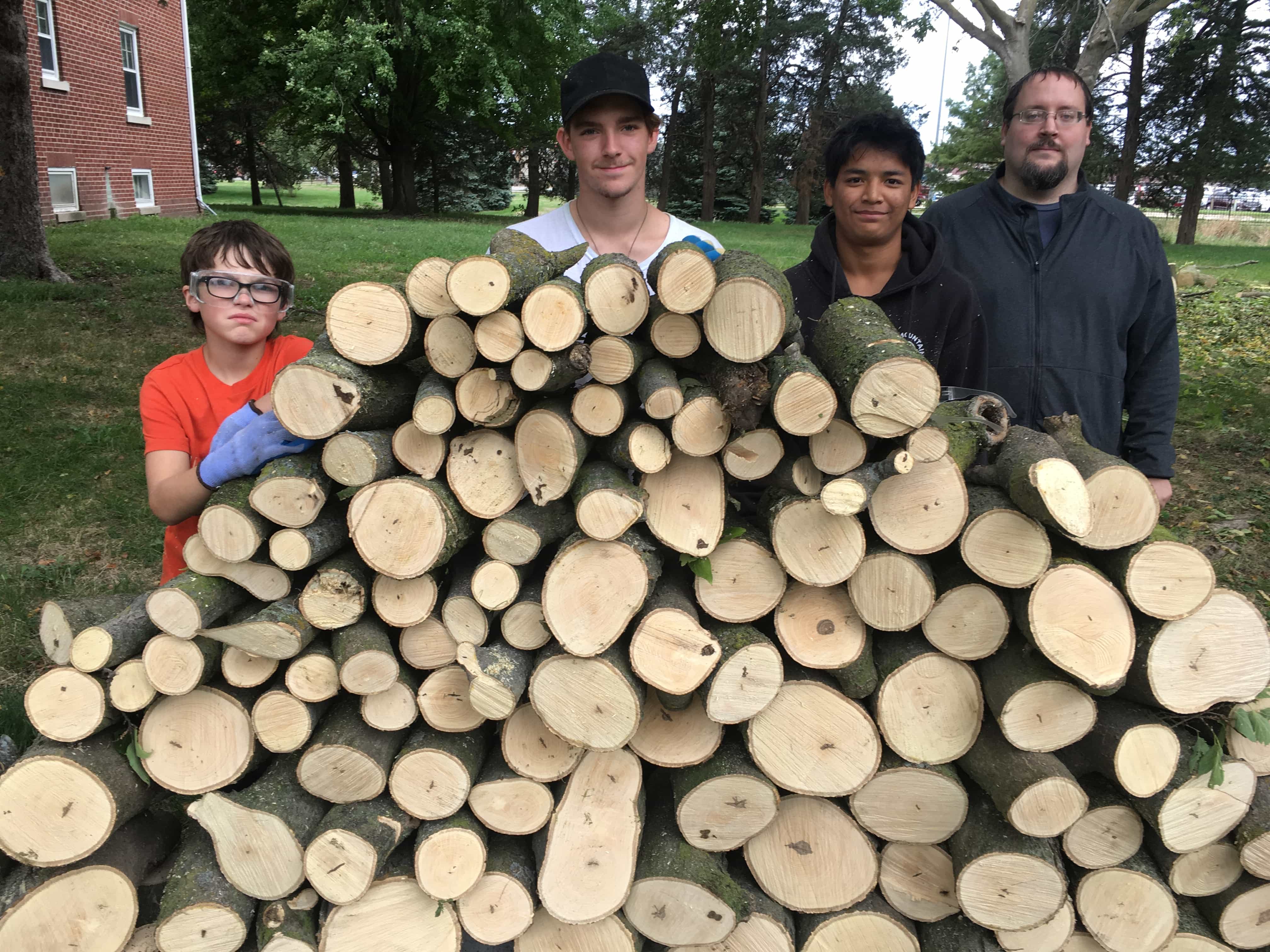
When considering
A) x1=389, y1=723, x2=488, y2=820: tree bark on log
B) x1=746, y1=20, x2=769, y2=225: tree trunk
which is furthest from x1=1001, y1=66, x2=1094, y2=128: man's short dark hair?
x1=746, y1=20, x2=769, y2=225: tree trunk

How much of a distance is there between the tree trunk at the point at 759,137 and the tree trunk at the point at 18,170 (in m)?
26.0

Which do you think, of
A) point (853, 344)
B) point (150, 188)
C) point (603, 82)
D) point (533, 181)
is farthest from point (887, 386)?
point (533, 181)

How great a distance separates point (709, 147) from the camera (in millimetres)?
31969

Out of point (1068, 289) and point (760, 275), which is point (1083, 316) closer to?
point (1068, 289)

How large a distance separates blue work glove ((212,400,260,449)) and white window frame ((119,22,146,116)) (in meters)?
18.2

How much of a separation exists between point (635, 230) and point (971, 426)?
1581mm

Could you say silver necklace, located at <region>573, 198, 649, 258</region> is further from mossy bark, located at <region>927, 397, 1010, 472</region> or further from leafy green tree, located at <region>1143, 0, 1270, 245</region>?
leafy green tree, located at <region>1143, 0, 1270, 245</region>

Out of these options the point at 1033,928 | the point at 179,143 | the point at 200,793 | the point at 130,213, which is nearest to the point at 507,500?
the point at 200,793

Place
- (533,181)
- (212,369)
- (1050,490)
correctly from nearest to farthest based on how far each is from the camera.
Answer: (1050,490)
(212,369)
(533,181)

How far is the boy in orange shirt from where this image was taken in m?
2.43

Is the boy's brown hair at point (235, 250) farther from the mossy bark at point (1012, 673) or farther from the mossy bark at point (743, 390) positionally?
A: the mossy bark at point (1012, 673)

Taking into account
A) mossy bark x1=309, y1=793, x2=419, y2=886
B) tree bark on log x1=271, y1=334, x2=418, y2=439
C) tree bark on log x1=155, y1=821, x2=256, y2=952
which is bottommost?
tree bark on log x1=155, y1=821, x2=256, y2=952

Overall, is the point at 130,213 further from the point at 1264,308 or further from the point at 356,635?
the point at 1264,308

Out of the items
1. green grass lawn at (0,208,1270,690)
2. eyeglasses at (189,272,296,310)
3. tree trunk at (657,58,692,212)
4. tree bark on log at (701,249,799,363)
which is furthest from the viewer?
tree trunk at (657,58,692,212)
